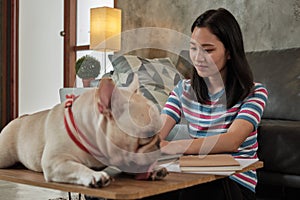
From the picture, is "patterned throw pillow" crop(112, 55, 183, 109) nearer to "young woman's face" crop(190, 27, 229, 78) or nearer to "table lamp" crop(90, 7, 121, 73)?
"table lamp" crop(90, 7, 121, 73)

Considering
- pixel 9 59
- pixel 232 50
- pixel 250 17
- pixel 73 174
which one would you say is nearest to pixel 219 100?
pixel 232 50

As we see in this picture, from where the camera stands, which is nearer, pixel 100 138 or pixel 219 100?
pixel 100 138

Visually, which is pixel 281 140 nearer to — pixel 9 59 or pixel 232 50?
pixel 232 50

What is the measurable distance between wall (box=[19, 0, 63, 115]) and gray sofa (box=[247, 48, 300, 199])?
327cm

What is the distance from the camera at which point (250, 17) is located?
3678 millimetres

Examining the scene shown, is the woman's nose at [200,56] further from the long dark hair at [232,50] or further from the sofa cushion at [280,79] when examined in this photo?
the sofa cushion at [280,79]

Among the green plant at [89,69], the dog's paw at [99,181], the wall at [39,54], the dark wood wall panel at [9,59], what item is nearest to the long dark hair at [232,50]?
the dog's paw at [99,181]

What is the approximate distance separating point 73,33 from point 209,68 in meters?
3.93

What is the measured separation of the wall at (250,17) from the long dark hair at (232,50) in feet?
4.56

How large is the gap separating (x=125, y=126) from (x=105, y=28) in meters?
3.26

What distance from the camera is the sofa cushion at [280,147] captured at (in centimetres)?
194

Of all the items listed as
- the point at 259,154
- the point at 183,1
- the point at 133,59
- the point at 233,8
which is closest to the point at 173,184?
the point at 259,154

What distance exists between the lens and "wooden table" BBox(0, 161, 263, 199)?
0.86m

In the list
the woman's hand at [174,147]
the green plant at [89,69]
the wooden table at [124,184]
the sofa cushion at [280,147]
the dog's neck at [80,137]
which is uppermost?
the green plant at [89,69]
